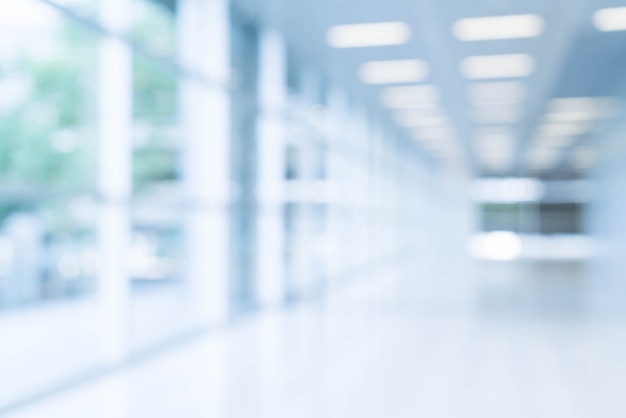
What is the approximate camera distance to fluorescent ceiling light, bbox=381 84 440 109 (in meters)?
13.8

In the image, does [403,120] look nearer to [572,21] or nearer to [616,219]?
[616,219]

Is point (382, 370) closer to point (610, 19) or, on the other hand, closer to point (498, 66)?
point (610, 19)

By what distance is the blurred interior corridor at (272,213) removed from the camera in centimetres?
589

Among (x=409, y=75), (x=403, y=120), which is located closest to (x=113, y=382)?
(x=409, y=75)

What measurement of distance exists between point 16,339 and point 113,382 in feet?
19.7

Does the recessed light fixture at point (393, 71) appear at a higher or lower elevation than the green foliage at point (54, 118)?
higher

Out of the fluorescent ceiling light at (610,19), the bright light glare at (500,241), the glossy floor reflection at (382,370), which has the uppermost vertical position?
the fluorescent ceiling light at (610,19)

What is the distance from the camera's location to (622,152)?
13008 mm

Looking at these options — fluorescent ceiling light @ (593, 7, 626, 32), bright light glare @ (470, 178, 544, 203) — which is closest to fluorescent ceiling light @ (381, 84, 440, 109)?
fluorescent ceiling light @ (593, 7, 626, 32)

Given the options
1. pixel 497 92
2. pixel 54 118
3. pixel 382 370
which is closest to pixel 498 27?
pixel 497 92

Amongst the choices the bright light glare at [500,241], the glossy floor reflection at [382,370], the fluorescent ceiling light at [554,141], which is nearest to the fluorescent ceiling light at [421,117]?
the fluorescent ceiling light at [554,141]

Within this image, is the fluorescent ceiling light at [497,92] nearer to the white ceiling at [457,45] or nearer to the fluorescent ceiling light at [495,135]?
the white ceiling at [457,45]

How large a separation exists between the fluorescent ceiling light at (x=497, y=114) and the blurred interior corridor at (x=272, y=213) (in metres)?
0.13

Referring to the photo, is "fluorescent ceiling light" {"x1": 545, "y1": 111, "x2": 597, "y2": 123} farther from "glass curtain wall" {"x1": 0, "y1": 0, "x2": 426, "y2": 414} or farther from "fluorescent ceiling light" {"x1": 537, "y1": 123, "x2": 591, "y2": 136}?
"glass curtain wall" {"x1": 0, "y1": 0, "x2": 426, "y2": 414}
